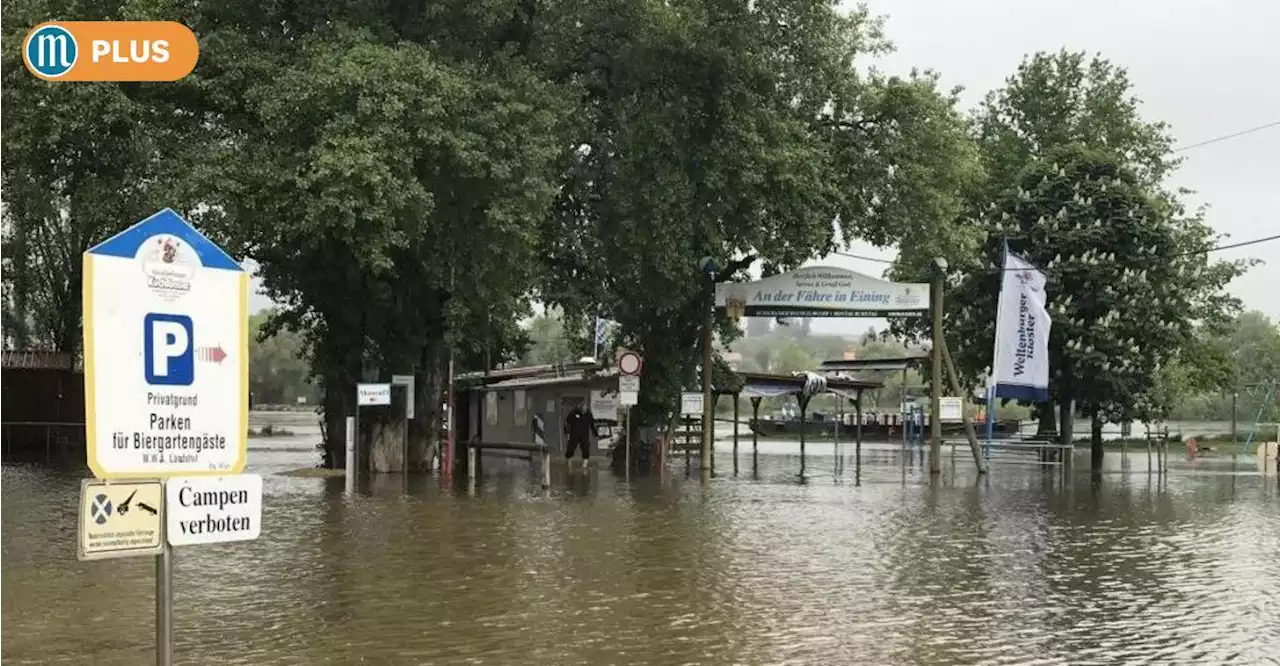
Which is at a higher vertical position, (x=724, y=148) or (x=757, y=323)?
(x=724, y=148)

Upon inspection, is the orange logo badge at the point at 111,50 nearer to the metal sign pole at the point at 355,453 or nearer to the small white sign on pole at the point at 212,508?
the metal sign pole at the point at 355,453

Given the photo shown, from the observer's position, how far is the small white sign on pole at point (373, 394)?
921 inches

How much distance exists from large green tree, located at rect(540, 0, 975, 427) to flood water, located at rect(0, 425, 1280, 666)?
686 cm

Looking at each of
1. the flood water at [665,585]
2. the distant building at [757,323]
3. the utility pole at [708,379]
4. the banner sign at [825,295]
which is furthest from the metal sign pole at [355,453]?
the distant building at [757,323]

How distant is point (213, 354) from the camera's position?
5.23 metres

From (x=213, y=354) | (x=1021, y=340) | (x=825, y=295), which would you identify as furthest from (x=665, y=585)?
(x=1021, y=340)

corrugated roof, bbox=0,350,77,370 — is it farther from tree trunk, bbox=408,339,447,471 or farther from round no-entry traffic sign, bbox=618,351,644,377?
round no-entry traffic sign, bbox=618,351,644,377

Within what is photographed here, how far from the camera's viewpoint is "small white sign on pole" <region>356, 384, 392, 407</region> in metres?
23.4

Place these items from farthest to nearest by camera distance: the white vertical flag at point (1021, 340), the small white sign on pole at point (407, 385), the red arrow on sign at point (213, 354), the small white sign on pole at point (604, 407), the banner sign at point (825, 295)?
the small white sign on pole at point (604, 407) → the white vertical flag at point (1021, 340) → the banner sign at point (825, 295) → the small white sign on pole at point (407, 385) → the red arrow on sign at point (213, 354)

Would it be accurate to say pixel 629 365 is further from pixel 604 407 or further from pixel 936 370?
pixel 604 407

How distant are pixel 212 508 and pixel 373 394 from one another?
18778 mm

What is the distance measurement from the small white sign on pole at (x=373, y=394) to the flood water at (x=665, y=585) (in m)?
3.75

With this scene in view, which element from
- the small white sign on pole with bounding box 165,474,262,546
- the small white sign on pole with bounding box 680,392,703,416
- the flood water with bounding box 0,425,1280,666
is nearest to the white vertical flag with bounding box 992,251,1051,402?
the small white sign on pole with bounding box 680,392,703,416

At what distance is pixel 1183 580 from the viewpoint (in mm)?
12102
